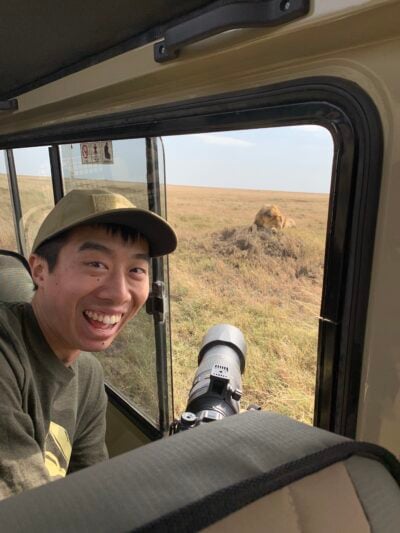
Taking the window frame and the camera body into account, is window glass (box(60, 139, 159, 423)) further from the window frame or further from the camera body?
the window frame

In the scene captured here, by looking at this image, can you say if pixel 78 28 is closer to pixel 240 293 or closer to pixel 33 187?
pixel 33 187

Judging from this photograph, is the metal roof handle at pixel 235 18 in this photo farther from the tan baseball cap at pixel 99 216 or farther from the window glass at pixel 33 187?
the window glass at pixel 33 187

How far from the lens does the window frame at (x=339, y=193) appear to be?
0.88m

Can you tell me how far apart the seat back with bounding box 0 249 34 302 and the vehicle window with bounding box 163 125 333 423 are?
0.84m

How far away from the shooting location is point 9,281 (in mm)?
2000

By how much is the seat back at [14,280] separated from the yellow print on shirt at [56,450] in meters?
0.76

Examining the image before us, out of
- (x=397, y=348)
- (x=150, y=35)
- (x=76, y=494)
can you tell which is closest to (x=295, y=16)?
(x=150, y=35)

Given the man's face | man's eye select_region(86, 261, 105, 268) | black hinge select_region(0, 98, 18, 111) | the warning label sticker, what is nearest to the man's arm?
the man's face

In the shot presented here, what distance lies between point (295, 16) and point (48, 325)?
1.00 m

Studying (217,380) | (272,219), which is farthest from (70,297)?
(272,219)

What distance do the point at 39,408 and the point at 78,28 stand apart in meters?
1.11

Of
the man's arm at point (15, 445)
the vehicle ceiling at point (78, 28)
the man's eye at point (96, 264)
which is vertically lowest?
the man's arm at point (15, 445)

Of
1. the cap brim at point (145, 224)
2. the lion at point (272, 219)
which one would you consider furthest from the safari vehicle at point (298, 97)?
the lion at point (272, 219)

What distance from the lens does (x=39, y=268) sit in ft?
4.08
